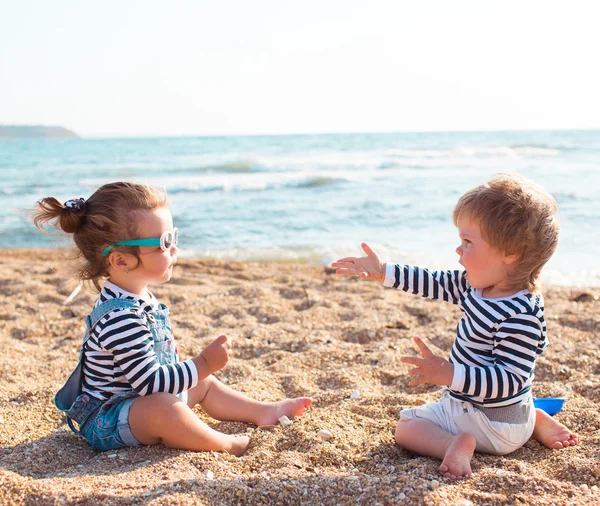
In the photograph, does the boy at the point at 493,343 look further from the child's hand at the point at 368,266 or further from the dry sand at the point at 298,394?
the child's hand at the point at 368,266

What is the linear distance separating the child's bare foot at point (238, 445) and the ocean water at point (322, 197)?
1.24m

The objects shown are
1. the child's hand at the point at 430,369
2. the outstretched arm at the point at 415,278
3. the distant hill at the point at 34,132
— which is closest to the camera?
the child's hand at the point at 430,369

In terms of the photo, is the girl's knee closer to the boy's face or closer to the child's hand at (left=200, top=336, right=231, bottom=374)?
the boy's face

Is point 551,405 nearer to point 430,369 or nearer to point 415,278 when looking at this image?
point 415,278

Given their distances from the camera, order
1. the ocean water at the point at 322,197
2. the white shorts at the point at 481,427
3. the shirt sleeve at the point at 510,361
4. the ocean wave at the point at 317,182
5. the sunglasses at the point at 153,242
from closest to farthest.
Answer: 1. the shirt sleeve at the point at 510,361
2. the white shorts at the point at 481,427
3. the sunglasses at the point at 153,242
4. the ocean water at the point at 322,197
5. the ocean wave at the point at 317,182

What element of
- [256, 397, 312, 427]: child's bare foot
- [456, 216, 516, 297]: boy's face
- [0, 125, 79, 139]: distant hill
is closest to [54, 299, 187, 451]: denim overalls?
[256, 397, 312, 427]: child's bare foot

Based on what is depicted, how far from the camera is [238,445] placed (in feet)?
8.93

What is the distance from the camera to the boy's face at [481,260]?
253cm

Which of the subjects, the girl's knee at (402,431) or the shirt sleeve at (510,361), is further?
the girl's knee at (402,431)

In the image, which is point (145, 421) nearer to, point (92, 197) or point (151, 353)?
point (151, 353)

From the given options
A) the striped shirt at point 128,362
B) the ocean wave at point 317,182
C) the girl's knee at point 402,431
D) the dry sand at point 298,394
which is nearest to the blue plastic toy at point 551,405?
the dry sand at point 298,394

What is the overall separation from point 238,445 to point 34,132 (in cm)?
5849

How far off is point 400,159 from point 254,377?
2208 cm

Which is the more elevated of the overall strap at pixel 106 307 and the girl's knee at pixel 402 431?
the overall strap at pixel 106 307
